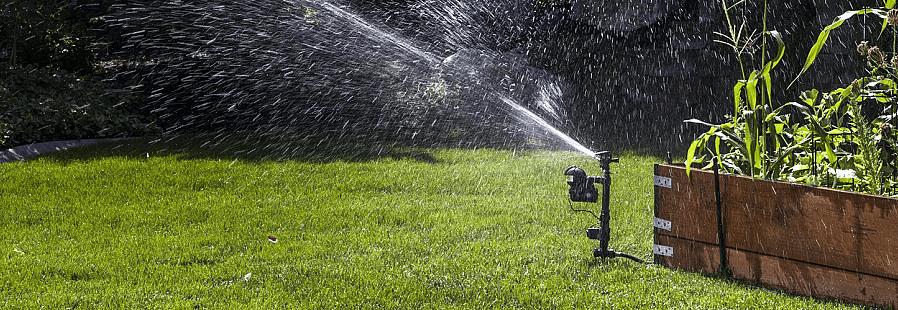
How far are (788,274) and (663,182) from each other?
1.96ft

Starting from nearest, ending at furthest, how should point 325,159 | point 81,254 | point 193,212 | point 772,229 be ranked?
point 772,229 → point 81,254 → point 193,212 → point 325,159

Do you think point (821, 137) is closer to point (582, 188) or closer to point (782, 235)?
point (782, 235)

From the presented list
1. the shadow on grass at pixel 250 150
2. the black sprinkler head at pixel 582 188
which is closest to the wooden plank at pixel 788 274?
the black sprinkler head at pixel 582 188

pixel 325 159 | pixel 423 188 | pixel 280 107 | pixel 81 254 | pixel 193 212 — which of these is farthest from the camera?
pixel 280 107

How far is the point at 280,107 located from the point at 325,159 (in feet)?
11.3

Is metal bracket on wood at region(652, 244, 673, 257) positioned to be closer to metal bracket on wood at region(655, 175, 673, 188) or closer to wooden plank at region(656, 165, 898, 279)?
wooden plank at region(656, 165, 898, 279)

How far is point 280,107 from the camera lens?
10.3 m

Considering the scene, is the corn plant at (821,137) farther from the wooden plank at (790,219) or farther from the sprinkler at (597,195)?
the sprinkler at (597,195)

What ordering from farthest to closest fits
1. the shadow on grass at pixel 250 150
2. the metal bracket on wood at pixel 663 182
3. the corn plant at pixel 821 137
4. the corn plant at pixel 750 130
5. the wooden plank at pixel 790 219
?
the shadow on grass at pixel 250 150, the metal bracket on wood at pixel 663 182, the corn plant at pixel 750 130, the corn plant at pixel 821 137, the wooden plank at pixel 790 219

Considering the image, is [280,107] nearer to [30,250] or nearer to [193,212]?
[193,212]

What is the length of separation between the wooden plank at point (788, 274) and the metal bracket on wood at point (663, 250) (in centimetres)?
2

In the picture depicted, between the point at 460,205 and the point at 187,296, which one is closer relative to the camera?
the point at 187,296

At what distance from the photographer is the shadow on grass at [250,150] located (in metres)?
7.14

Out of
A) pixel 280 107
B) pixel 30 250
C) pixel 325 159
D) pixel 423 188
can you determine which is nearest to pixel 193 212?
pixel 30 250
